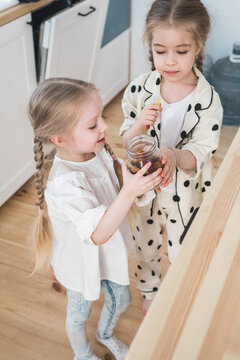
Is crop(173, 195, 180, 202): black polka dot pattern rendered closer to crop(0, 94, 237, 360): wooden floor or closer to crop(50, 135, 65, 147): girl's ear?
crop(50, 135, 65, 147): girl's ear

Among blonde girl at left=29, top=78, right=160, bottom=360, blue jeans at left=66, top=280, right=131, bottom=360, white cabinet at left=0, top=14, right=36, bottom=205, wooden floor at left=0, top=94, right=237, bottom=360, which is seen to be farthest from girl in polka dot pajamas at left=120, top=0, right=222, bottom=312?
white cabinet at left=0, top=14, right=36, bottom=205

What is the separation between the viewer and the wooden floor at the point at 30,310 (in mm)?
1539

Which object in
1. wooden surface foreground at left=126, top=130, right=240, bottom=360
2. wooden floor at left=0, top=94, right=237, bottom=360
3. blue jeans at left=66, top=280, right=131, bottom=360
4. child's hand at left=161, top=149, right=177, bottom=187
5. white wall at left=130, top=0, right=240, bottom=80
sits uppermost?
wooden surface foreground at left=126, top=130, right=240, bottom=360

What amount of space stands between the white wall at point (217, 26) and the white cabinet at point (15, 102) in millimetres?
985

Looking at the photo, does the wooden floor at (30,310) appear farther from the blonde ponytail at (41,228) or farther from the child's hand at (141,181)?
the child's hand at (141,181)

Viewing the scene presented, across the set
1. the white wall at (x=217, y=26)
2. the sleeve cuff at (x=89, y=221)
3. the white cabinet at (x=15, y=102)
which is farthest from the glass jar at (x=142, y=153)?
the white wall at (x=217, y=26)

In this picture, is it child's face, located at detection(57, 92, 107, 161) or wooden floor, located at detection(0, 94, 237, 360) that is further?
wooden floor, located at detection(0, 94, 237, 360)

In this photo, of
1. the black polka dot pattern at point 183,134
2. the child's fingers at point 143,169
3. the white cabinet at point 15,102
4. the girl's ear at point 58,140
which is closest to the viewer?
the child's fingers at point 143,169

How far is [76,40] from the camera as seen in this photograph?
2.17 metres

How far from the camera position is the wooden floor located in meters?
1.54

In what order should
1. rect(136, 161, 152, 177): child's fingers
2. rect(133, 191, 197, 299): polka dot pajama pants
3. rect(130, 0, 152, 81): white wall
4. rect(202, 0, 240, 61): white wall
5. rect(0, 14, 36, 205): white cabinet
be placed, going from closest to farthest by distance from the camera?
1. rect(136, 161, 152, 177): child's fingers
2. rect(133, 191, 197, 299): polka dot pajama pants
3. rect(0, 14, 36, 205): white cabinet
4. rect(202, 0, 240, 61): white wall
5. rect(130, 0, 152, 81): white wall

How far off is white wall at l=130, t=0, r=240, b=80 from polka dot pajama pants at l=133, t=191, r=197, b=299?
5.39 feet

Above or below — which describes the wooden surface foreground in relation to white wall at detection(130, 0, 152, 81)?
above

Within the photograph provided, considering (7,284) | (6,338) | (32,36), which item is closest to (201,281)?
(6,338)
